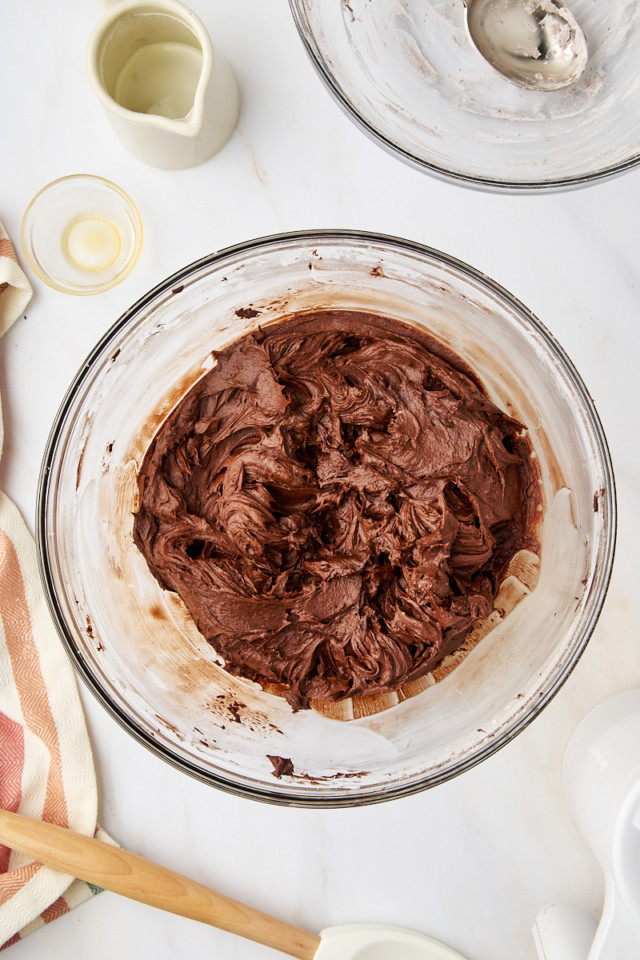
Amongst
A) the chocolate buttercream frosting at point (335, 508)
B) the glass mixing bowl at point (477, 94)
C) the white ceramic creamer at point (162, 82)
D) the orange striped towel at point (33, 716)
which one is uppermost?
the glass mixing bowl at point (477, 94)

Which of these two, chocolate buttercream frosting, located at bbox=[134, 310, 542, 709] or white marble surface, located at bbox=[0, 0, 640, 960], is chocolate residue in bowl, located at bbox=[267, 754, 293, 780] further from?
white marble surface, located at bbox=[0, 0, 640, 960]

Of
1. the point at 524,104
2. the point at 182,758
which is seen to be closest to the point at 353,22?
the point at 524,104

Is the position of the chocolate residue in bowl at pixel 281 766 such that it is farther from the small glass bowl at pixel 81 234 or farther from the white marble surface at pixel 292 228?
the small glass bowl at pixel 81 234

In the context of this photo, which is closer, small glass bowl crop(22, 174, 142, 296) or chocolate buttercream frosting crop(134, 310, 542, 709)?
chocolate buttercream frosting crop(134, 310, 542, 709)

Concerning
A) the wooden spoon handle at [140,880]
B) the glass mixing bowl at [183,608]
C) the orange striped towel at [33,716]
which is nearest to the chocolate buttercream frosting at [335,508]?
the glass mixing bowl at [183,608]

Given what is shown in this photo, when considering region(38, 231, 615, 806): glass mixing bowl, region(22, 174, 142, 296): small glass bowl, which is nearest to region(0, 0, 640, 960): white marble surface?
region(22, 174, 142, 296): small glass bowl

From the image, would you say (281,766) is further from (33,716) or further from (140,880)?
(33,716)
